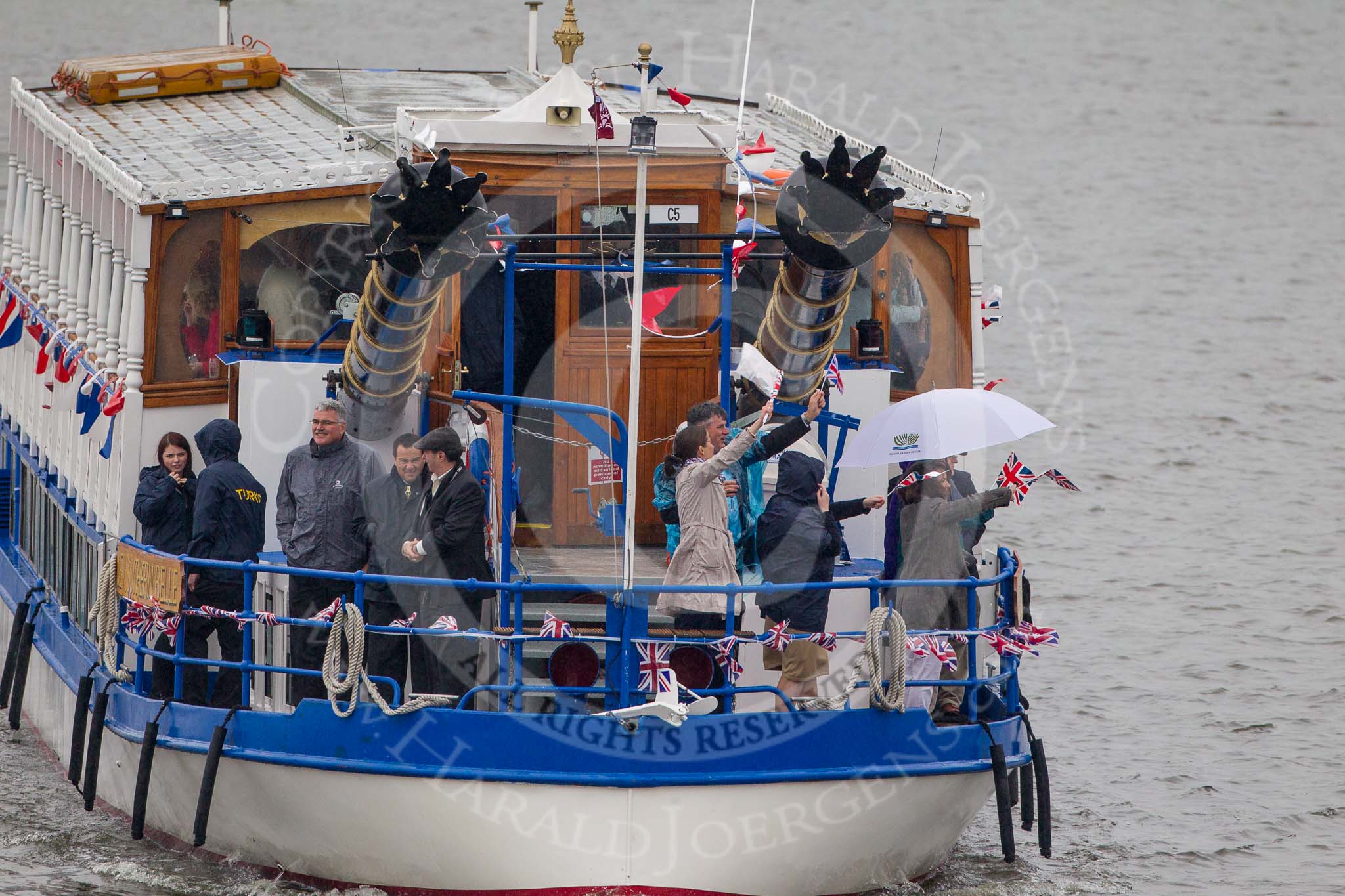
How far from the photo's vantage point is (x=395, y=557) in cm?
1277

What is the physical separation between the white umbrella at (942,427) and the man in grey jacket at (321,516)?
2.85 meters

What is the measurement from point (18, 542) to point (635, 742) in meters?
8.96

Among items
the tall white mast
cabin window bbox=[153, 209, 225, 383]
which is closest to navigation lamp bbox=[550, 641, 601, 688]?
the tall white mast

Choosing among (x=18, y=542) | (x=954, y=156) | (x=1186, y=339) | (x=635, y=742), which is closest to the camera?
(x=635, y=742)

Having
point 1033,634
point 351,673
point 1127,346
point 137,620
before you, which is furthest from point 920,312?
point 1127,346

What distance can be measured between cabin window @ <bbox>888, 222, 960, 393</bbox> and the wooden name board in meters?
4.83

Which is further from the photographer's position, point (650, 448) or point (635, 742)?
point (650, 448)

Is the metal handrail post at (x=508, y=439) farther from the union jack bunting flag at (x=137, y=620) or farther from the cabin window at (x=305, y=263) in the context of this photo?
the union jack bunting flag at (x=137, y=620)

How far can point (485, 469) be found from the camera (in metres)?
13.3

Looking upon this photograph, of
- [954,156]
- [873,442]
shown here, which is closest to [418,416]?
[873,442]

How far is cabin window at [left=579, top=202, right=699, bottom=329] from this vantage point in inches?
550

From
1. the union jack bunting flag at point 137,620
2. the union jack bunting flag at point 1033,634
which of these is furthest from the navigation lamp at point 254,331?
the union jack bunting flag at point 1033,634

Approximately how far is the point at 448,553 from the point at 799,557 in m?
1.91

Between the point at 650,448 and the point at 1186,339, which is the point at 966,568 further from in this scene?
the point at 1186,339
